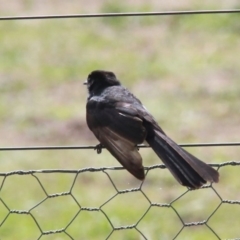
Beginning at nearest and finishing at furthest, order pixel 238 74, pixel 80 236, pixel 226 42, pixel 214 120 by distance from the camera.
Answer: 1. pixel 80 236
2. pixel 214 120
3. pixel 238 74
4. pixel 226 42

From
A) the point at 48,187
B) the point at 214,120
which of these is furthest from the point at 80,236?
the point at 214,120

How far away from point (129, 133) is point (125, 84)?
5.22 m

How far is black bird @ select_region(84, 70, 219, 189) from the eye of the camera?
3832 mm

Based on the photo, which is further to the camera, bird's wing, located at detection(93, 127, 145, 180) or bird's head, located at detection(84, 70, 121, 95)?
bird's head, located at detection(84, 70, 121, 95)

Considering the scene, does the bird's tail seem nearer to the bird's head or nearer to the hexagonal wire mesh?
the bird's head

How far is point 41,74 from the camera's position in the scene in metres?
9.88

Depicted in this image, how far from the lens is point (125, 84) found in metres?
9.41

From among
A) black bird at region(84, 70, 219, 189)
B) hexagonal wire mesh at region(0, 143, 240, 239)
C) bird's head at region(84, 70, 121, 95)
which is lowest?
hexagonal wire mesh at region(0, 143, 240, 239)

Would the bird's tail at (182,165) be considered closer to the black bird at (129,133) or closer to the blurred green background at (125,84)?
the black bird at (129,133)

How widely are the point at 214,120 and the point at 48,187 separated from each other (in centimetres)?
221

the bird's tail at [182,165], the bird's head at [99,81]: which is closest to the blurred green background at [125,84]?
the bird's head at [99,81]

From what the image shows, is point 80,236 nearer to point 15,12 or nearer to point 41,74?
point 41,74

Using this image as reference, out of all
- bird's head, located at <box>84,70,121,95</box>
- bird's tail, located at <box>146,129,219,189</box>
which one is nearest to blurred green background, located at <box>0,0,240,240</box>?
bird's head, located at <box>84,70,121,95</box>

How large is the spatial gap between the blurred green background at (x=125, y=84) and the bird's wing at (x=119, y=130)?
2.76ft
